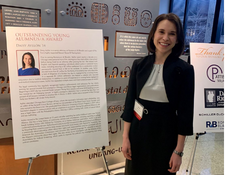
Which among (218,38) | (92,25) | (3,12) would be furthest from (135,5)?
(218,38)

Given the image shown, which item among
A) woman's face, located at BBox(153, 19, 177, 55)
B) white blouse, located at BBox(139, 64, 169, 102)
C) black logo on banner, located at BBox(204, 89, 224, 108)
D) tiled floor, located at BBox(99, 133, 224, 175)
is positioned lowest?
tiled floor, located at BBox(99, 133, 224, 175)

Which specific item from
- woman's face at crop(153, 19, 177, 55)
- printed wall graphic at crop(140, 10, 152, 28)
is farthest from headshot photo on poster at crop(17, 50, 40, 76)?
printed wall graphic at crop(140, 10, 152, 28)

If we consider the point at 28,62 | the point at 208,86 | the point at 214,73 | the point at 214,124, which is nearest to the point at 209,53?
the point at 214,73

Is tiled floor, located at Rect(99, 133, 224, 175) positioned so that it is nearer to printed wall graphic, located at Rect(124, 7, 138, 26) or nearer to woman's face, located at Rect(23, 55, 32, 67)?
woman's face, located at Rect(23, 55, 32, 67)

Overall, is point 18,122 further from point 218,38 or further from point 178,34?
point 218,38

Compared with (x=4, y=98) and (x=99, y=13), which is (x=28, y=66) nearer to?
(x=4, y=98)

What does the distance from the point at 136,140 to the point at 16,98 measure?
0.87 metres

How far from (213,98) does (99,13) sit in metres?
1.44

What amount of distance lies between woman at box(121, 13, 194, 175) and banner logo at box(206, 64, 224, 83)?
918 millimetres

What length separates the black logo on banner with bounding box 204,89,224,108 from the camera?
1880 mm

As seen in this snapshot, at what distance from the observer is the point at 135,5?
1962mm

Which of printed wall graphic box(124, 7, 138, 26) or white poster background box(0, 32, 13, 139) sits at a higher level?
printed wall graphic box(124, 7, 138, 26)

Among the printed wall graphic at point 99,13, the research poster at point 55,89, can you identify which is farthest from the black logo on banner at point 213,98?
the printed wall graphic at point 99,13

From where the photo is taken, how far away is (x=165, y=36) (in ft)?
3.57
